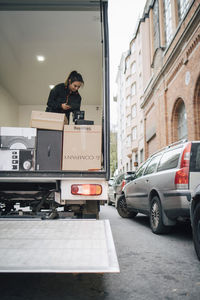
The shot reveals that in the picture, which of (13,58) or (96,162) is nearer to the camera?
(96,162)

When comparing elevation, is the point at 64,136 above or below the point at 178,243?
above

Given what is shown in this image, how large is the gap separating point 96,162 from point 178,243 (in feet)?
7.51

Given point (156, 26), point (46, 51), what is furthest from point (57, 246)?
point (156, 26)

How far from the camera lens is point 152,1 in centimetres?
2017

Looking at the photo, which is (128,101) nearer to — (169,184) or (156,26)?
(156,26)

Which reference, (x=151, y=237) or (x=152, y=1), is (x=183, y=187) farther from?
Answer: (x=152, y=1)

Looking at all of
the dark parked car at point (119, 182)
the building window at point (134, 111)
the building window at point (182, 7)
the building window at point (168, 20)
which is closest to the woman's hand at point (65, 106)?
the dark parked car at point (119, 182)

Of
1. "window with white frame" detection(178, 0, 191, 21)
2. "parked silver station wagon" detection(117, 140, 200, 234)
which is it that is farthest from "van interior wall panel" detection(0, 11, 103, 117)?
"window with white frame" detection(178, 0, 191, 21)

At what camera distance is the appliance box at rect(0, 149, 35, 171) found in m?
3.61

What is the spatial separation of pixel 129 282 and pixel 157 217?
2730 mm

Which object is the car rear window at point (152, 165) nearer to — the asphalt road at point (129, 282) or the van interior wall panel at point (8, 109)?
the asphalt road at point (129, 282)

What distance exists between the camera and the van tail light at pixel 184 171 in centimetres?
459

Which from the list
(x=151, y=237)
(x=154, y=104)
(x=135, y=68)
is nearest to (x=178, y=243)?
(x=151, y=237)

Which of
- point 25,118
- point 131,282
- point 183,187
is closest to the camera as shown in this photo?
point 131,282
